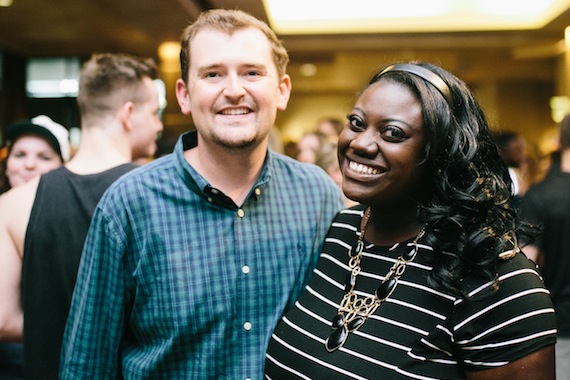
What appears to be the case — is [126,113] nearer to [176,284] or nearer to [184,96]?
[184,96]

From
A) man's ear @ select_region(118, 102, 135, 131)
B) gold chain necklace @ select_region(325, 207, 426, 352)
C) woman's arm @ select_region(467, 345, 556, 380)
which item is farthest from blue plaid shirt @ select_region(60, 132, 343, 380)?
man's ear @ select_region(118, 102, 135, 131)

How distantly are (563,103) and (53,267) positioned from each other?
307 inches

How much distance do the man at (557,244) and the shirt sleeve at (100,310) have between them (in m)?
1.93

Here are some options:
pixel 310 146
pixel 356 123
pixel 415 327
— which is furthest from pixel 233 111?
pixel 310 146

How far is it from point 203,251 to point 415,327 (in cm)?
62

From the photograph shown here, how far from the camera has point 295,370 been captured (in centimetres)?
139

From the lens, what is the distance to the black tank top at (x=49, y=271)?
1946 millimetres

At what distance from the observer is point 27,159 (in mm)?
2834

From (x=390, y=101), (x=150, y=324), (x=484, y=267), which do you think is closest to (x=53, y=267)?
(x=150, y=324)

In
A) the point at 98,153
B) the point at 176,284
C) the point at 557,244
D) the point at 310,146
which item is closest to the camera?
the point at 176,284

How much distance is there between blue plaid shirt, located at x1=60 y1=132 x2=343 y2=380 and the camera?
156 cm

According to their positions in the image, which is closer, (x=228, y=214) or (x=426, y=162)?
Result: (x=426, y=162)

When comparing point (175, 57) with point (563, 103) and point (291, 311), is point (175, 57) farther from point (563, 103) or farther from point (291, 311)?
point (291, 311)

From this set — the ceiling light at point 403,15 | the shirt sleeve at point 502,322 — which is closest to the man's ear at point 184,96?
the shirt sleeve at point 502,322
